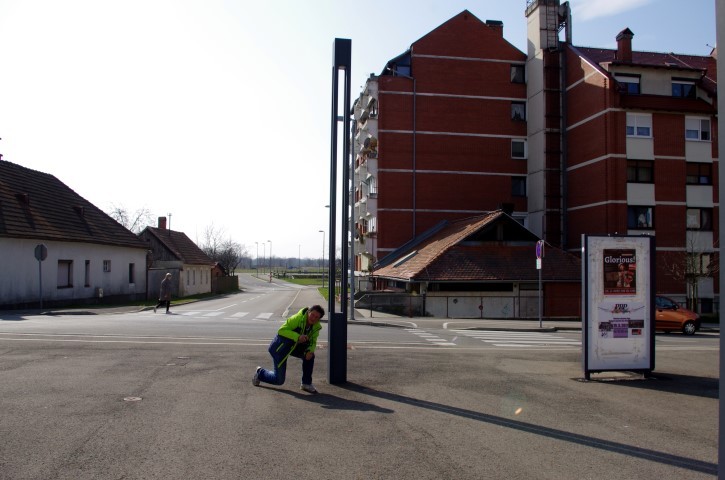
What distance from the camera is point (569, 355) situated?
15203mm

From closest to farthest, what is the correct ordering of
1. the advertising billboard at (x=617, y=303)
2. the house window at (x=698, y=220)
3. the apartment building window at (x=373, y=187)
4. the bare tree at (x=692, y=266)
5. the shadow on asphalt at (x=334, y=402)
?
the shadow on asphalt at (x=334, y=402)
the advertising billboard at (x=617, y=303)
the bare tree at (x=692, y=266)
the house window at (x=698, y=220)
the apartment building window at (x=373, y=187)

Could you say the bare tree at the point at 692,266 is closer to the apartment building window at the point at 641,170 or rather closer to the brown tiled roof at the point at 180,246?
the apartment building window at the point at 641,170

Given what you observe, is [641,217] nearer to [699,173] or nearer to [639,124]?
[699,173]

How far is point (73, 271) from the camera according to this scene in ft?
118

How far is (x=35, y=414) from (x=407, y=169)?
41.1 m

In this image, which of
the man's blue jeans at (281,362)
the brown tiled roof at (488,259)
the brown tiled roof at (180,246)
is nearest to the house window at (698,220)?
the brown tiled roof at (488,259)

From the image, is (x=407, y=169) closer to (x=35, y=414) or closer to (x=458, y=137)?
(x=458, y=137)

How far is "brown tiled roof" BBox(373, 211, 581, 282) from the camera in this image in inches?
1357

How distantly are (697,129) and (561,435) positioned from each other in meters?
39.9

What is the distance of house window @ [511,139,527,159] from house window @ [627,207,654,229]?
10668 mm

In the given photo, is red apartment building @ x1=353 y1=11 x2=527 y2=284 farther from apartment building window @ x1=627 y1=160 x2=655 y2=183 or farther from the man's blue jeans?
the man's blue jeans

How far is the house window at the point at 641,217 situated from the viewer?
40344mm

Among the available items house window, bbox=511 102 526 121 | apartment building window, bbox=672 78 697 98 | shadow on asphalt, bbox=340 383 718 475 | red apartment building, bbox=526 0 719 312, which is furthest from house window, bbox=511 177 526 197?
shadow on asphalt, bbox=340 383 718 475

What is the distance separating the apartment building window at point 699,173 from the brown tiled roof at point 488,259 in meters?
10.8
